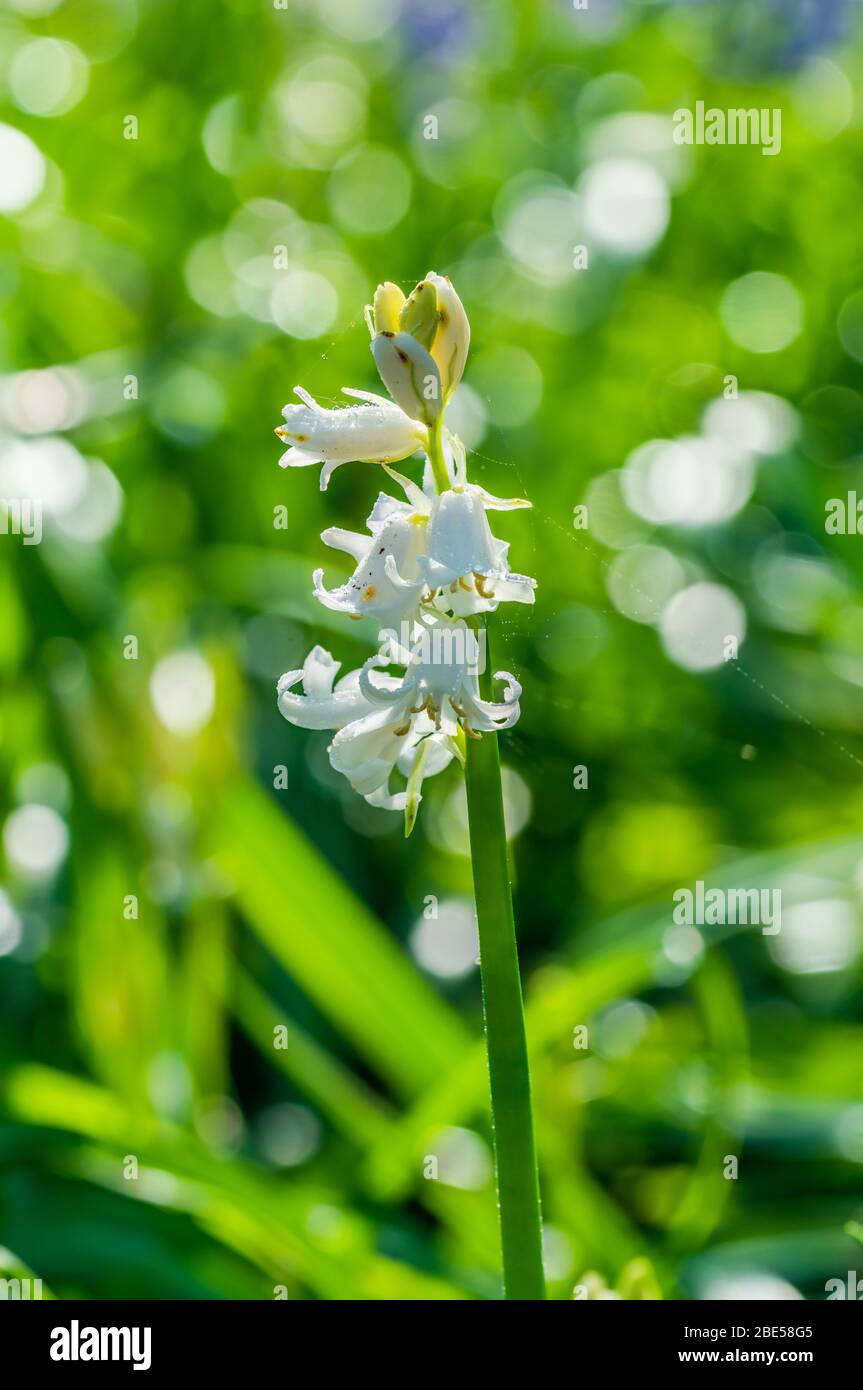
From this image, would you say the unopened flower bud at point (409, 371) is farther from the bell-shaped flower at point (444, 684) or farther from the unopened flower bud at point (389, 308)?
the bell-shaped flower at point (444, 684)

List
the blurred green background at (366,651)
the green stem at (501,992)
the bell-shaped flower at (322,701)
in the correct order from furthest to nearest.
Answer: the blurred green background at (366,651) → the bell-shaped flower at (322,701) → the green stem at (501,992)

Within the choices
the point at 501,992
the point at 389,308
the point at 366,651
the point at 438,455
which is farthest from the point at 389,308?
the point at 366,651

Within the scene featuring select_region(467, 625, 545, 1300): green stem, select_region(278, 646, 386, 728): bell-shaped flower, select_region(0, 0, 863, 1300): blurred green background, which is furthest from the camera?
select_region(0, 0, 863, 1300): blurred green background

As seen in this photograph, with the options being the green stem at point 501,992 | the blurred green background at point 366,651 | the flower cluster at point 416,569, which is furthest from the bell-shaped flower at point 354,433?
the blurred green background at point 366,651

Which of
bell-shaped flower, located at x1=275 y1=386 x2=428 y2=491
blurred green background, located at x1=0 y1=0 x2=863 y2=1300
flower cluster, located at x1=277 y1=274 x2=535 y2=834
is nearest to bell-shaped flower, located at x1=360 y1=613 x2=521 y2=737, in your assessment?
flower cluster, located at x1=277 y1=274 x2=535 y2=834

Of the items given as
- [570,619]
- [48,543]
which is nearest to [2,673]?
[48,543]

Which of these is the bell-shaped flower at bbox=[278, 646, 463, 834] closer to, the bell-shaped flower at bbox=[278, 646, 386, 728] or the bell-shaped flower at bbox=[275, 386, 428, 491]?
the bell-shaped flower at bbox=[278, 646, 386, 728]
